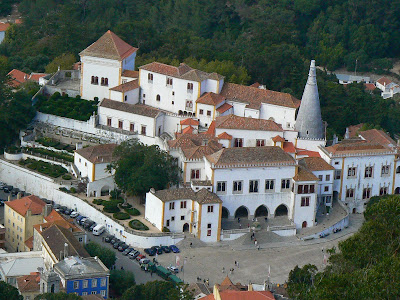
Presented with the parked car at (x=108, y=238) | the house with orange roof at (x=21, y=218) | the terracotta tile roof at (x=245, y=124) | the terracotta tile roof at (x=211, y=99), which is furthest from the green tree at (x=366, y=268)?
the terracotta tile roof at (x=211, y=99)

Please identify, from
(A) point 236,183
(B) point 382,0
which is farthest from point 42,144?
(B) point 382,0

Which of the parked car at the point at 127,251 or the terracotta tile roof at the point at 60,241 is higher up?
the terracotta tile roof at the point at 60,241

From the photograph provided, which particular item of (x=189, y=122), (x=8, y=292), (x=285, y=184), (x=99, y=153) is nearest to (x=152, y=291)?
(x=8, y=292)

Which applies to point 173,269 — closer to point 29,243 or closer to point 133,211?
Answer: point 133,211

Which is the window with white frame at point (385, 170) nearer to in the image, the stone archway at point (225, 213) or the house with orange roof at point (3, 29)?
the stone archway at point (225, 213)

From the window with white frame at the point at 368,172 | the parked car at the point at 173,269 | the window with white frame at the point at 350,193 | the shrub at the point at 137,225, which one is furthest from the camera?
the window with white frame at the point at 350,193

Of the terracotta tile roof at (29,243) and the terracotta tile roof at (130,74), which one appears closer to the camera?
the terracotta tile roof at (29,243)

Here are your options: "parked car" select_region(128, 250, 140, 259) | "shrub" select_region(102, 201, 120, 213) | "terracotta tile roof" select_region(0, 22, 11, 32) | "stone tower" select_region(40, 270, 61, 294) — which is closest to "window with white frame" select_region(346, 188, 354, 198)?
"shrub" select_region(102, 201, 120, 213)

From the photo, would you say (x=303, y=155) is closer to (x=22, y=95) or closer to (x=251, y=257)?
(x=251, y=257)
